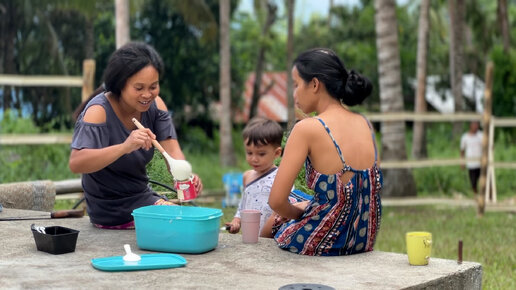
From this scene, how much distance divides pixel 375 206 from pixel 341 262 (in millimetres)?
347

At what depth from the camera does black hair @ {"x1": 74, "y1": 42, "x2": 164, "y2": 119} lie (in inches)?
168

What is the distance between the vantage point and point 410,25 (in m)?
29.0

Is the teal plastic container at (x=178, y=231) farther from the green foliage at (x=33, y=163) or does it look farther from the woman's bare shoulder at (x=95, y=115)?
the green foliage at (x=33, y=163)

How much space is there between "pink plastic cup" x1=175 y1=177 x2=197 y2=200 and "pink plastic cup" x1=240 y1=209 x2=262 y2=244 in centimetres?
33

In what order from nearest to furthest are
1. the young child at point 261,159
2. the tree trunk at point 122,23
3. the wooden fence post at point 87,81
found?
the young child at point 261,159 → the wooden fence post at point 87,81 → the tree trunk at point 122,23

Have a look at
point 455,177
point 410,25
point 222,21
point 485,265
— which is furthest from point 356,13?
point 485,265

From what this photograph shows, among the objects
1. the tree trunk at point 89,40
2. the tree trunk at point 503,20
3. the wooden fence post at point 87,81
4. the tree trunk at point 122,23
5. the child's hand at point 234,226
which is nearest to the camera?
the child's hand at point 234,226

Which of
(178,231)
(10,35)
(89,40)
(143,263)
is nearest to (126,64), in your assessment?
(178,231)

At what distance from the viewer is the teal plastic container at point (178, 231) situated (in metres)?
3.85

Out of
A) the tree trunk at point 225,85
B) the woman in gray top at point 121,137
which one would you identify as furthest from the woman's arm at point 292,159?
the tree trunk at point 225,85

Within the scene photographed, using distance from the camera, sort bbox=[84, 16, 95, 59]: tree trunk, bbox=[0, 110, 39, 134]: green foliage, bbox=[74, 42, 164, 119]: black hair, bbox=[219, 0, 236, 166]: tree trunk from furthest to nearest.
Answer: bbox=[219, 0, 236, 166]: tree trunk → bbox=[84, 16, 95, 59]: tree trunk → bbox=[0, 110, 39, 134]: green foliage → bbox=[74, 42, 164, 119]: black hair

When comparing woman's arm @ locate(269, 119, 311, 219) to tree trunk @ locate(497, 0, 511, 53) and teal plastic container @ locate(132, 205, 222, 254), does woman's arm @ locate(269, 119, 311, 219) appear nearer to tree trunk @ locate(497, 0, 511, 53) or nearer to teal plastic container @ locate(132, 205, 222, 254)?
teal plastic container @ locate(132, 205, 222, 254)

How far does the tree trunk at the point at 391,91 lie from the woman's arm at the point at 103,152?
8.42 meters

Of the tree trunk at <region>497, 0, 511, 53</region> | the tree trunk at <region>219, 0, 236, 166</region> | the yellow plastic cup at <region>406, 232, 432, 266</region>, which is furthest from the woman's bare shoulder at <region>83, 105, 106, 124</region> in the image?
the tree trunk at <region>497, 0, 511, 53</region>
